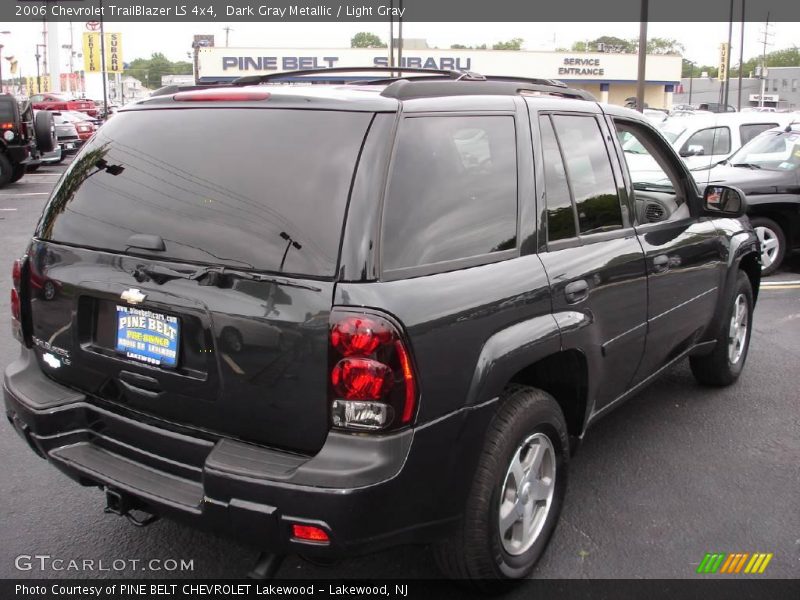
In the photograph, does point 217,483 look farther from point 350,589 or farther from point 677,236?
point 677,236

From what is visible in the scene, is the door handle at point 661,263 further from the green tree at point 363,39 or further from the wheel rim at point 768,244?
the green tree at point 363,39

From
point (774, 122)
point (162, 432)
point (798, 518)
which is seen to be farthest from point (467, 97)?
point (774, 122)

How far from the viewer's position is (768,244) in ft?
29.2

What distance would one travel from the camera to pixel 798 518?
11.7ft

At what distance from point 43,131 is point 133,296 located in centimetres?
1742

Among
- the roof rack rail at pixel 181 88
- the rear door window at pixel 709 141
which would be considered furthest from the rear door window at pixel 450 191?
the rear door window at pixel 709 141

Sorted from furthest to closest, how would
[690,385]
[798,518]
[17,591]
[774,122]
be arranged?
[774,122] < [690,385] < [798,518] < [17,591]

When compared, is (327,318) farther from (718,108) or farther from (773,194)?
(718,108)

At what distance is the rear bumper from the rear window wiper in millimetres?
503

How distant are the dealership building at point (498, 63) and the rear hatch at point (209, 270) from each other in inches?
1930

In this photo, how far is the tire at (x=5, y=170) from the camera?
17.7 meters

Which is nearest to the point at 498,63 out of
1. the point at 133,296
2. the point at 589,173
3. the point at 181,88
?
the point at 589,173

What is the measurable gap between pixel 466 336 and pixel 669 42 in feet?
458

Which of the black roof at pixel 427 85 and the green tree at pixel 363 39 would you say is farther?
the green tree at pixel 363 39
